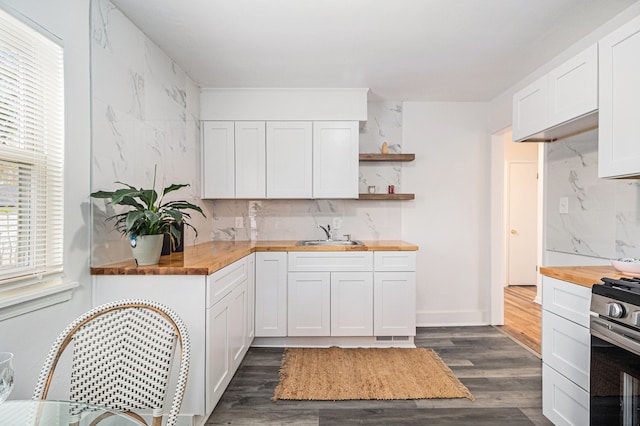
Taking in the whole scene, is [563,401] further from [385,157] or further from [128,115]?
[128,115]

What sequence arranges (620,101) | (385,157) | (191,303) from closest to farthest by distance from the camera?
(620,101) < (191,303) < (385,157)

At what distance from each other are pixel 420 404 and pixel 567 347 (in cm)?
95

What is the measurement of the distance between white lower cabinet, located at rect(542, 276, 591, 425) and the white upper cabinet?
3.08 feet

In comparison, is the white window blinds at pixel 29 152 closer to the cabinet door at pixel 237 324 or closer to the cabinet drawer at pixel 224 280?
the cabinet drawer at pixel 224 280

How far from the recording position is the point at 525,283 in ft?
18.9

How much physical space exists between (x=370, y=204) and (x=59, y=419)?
128 inches

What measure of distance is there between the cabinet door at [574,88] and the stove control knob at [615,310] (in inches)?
40.1

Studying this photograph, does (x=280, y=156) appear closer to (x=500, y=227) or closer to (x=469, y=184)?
(x=469, y=184)

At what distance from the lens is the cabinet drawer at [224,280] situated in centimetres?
193

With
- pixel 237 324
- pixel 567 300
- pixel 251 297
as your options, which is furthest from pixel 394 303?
pixel 567 300

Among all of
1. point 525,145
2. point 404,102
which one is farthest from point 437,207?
point 525,145

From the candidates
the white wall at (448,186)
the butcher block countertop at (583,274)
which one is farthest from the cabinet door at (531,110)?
the white wall at (448,186)

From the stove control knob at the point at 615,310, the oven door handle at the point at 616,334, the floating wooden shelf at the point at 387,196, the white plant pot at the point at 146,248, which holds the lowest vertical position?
the oven door handle at the point at 616,334

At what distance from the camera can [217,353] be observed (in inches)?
81.4
